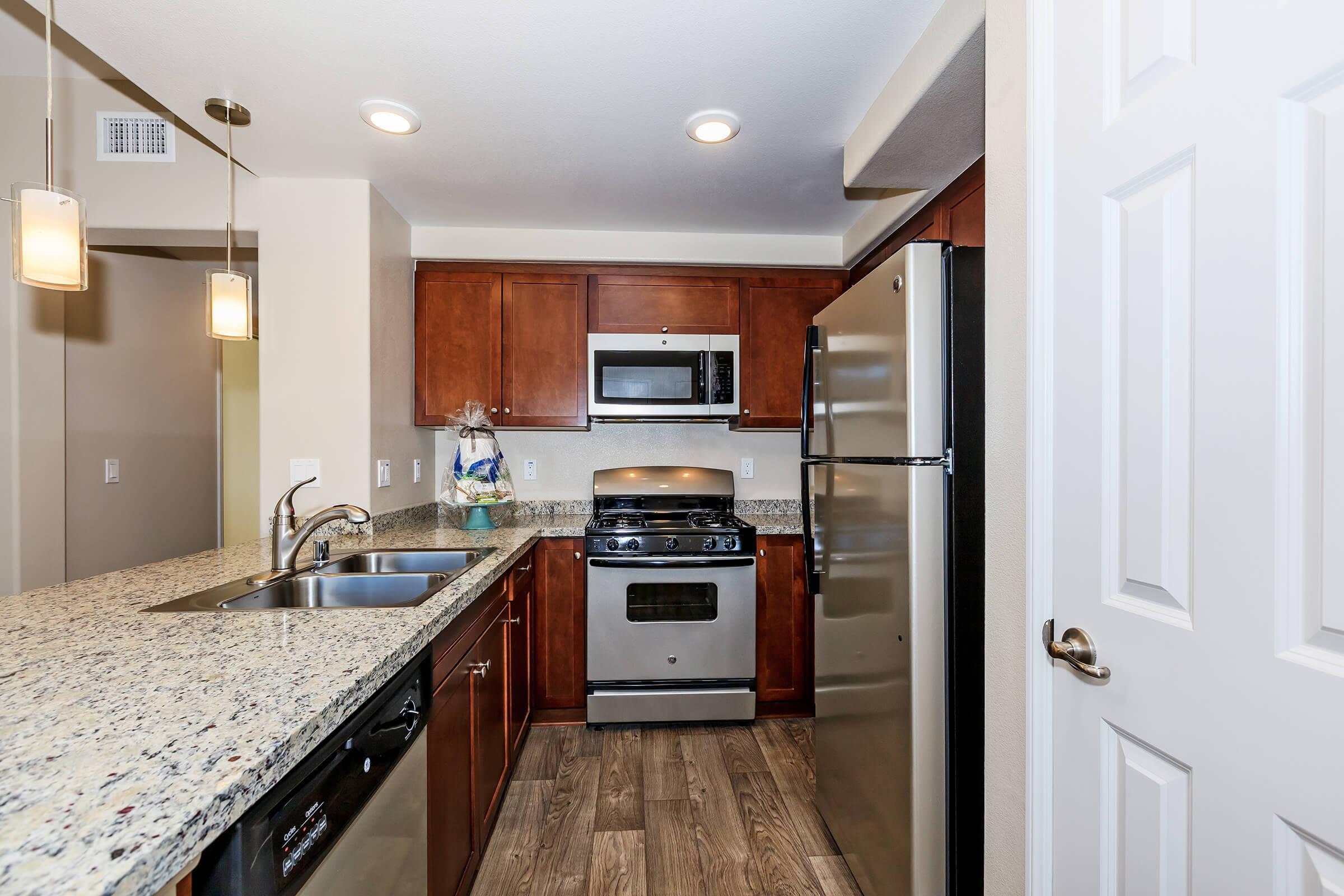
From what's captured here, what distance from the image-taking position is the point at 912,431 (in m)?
1.40

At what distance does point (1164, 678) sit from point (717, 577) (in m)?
2.05

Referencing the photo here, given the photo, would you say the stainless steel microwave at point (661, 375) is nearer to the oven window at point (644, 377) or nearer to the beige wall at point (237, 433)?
the oven window at point (644, 377)

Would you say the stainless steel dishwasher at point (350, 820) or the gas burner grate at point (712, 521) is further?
the gas burner grate at point (712, 521)

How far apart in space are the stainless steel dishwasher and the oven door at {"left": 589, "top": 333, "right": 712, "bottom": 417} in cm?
189

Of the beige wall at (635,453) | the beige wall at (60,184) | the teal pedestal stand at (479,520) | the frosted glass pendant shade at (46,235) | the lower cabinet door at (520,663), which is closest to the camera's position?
the frosted glass pendant shade at (46,235)

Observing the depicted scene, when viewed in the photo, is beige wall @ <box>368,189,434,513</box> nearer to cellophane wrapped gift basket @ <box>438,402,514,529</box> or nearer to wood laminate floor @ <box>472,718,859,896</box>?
cellophane wrapped gift basket @ <box>438,402,514,529</box>

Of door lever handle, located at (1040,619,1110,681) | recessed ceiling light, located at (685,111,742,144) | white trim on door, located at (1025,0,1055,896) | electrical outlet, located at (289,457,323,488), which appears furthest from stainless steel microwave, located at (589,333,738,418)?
door lever handle, located at (1040,619,1110,681)

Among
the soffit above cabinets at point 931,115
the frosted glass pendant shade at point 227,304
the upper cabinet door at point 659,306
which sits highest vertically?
the soffit above cabinets at point 931,115

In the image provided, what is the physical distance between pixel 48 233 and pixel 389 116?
3.31 feet

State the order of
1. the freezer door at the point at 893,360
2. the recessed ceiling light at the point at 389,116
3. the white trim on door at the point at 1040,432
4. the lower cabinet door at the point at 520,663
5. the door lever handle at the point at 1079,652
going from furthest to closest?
the lower cabinet door at the point at 520,663
the recessed ceiling light at the point at 389,116
the freezer door at the point at 893,360
the white trim on door at the point at 1040,432
the door lever handle at the point at 1079,652

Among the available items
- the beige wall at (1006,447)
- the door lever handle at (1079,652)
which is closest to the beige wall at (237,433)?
the beige wall at (1006,447)

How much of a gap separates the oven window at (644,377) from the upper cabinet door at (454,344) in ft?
1.73

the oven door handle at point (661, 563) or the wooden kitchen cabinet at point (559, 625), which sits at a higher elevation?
the oven door handle at point (661, 563)

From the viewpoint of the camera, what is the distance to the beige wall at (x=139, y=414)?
9.29ft
